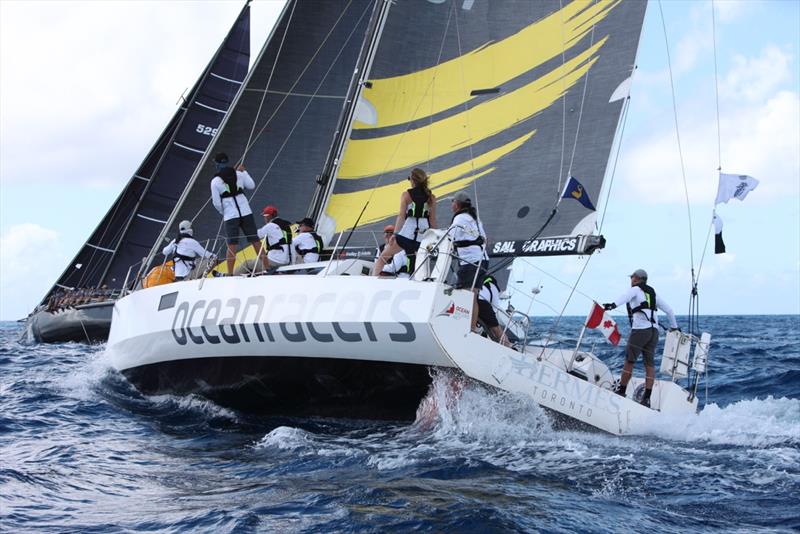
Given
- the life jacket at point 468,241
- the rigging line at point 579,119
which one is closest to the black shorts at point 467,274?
the life jacket at point 468,241

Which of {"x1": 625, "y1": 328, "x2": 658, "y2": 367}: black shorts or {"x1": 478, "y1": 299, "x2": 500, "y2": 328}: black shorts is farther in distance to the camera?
{"x1": 625, "y1": 328, "x2": 658, "y2": 367}: black shorts

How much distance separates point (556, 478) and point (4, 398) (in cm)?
657

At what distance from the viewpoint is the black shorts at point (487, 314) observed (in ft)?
28.1

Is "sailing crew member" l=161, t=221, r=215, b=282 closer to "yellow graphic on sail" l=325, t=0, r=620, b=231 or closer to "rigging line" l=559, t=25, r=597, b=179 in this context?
"yellow graphic on sail" l=325, t=0, r=620, b=231

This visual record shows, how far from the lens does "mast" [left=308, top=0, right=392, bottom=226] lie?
1189 cm

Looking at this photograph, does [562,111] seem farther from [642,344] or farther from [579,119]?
[642,344]

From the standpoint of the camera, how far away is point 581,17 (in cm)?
1202

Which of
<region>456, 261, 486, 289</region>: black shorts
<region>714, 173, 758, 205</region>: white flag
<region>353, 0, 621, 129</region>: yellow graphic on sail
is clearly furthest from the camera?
<region>353, 0, 621, 129</region>: yellow graphic on sail

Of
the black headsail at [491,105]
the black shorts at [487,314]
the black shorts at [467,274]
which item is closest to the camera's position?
the black shorts at [467,274]

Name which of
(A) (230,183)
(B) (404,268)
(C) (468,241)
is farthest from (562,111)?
(A) (230,183)

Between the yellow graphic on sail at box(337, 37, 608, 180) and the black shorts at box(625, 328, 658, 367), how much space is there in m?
3.31

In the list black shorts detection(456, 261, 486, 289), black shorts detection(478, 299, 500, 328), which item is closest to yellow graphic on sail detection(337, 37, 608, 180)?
black shorts detection(478, 299, 500, 328)

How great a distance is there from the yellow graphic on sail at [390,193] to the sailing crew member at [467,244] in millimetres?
3209

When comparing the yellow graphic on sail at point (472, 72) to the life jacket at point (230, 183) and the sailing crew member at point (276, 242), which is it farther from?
the sailing crew member at point (276, 242)
